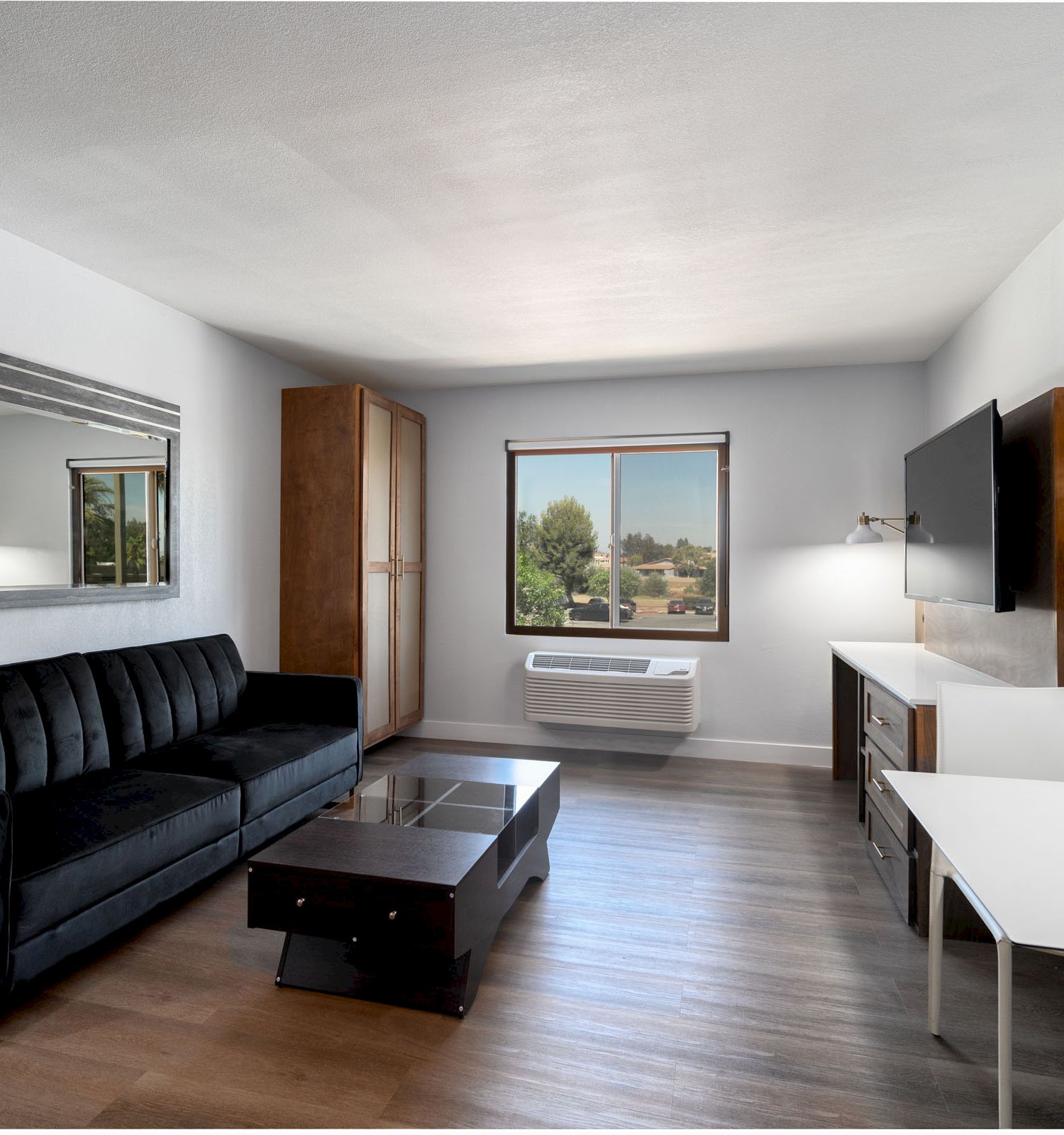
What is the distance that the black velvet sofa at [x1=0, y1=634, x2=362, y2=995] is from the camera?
6.80 feet

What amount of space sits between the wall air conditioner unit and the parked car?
27cm

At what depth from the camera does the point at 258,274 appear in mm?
3223

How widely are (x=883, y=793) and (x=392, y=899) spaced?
1.97 m

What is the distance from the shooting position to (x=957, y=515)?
305cm

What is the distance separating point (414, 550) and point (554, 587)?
3.34 ft

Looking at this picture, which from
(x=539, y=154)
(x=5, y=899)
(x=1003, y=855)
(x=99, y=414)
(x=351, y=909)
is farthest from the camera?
(x=99, y=414)

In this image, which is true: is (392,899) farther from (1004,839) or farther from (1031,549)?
(1031,549)

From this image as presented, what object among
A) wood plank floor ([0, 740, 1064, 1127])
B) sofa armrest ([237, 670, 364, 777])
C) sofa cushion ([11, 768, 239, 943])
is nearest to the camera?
wood plank floor ([0, 740, 1064, 1127])

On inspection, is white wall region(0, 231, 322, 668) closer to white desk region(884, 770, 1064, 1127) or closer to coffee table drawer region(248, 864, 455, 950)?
coffee table drawer region(248, 864, 455, 950)

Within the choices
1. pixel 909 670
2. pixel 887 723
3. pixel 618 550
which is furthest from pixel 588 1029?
pixel 618 550

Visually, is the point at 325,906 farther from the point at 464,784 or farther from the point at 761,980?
the point at 761,980

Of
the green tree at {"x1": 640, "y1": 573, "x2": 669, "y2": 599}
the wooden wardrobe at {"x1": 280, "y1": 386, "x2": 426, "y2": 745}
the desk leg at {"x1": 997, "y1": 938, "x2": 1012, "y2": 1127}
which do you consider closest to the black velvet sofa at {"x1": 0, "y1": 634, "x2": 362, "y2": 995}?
the wooden wardrobe at {"x1": 280, "y1": 386, "x2": 426, "y2": 745}

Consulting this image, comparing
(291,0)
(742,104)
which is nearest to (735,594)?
(742,104)

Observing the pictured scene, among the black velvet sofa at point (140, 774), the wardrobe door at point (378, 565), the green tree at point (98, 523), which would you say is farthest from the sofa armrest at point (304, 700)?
the green tree at point (98, 523)
